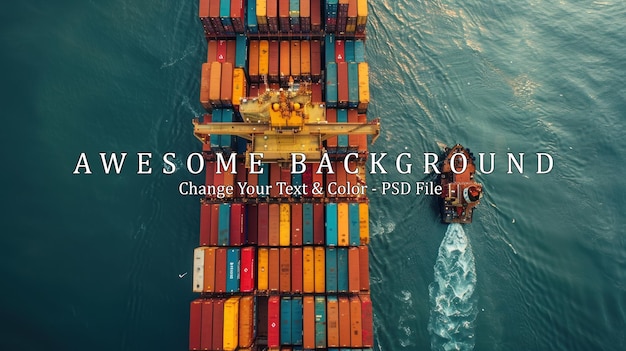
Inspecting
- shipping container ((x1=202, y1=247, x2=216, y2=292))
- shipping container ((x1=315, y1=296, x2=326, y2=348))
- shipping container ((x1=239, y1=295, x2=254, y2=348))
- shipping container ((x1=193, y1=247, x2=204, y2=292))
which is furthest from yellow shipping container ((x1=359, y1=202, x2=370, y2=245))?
shipping container ((x1=193, y1=247, x2=204, y2=292))

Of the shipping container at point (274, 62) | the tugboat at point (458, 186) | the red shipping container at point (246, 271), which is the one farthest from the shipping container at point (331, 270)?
the shipping container at point (274, 62)

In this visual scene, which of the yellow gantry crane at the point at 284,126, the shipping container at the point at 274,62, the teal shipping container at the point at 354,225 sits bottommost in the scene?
the teal shipping container at the point at 354,225

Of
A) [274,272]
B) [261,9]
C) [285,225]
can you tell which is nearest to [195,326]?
[274,272]

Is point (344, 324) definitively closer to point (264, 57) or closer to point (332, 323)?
point (332, 323)

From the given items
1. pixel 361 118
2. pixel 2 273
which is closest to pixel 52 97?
pixel 2 273

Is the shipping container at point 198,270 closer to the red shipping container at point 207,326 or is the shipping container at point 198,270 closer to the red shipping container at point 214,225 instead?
the red shipping container at point 214,225

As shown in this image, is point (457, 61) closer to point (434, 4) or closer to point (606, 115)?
point (434, 4)

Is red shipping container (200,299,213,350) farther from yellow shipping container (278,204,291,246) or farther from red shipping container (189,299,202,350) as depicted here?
yellow shipping container (278,204,291,246)
